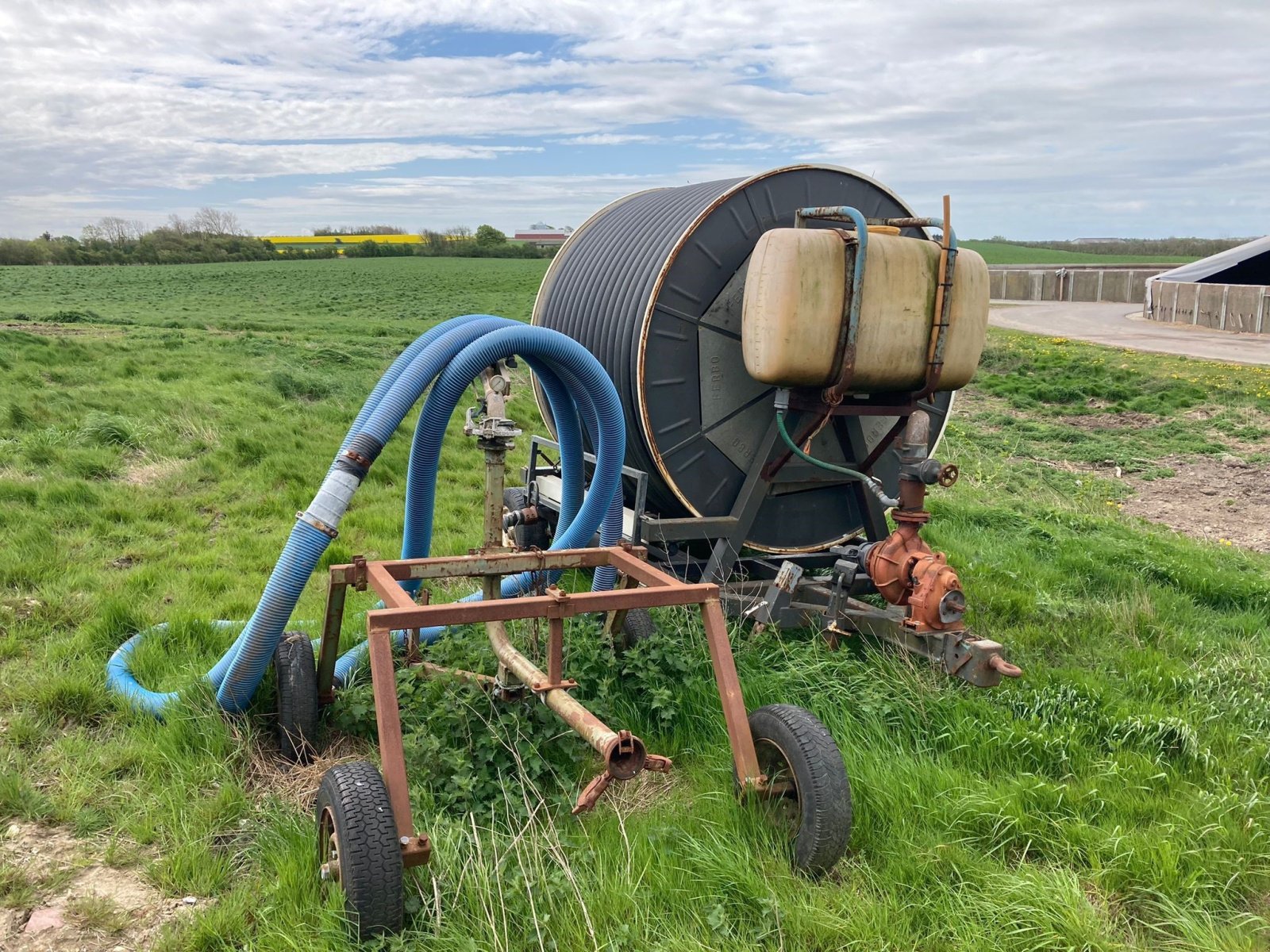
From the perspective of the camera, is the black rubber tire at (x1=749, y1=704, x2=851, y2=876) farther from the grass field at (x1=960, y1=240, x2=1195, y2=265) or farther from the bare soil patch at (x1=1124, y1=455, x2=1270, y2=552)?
the grass field at (x1=960, y1=240, x2=1195, y2=265)

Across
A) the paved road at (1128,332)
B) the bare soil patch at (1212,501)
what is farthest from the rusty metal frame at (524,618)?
the paved road at (1128,332)

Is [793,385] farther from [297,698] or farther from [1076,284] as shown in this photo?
[1076,284]

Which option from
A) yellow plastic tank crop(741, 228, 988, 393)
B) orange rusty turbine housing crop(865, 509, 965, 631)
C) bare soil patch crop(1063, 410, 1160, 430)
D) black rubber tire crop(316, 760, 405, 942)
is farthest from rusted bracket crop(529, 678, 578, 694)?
bare soil patch crop(1063, 410, 1160, 430)

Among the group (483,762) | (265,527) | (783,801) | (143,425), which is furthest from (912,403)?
(143,425)

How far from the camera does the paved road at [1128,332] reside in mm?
23603

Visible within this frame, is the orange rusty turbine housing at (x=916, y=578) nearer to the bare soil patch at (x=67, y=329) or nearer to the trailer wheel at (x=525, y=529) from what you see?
the trailer wheel at (x=525, y=529)

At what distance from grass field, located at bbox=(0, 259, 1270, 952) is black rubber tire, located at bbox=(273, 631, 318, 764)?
16 cm

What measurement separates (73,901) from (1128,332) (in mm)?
31841

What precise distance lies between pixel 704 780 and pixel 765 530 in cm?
236

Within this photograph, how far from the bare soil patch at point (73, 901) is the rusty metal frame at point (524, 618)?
0.86 metres

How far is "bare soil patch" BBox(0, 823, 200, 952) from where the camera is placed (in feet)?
9.71

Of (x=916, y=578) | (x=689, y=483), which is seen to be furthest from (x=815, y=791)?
(x=689, y=483)

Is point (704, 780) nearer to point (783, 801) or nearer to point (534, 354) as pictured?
point (783, 801)

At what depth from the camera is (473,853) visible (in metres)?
3.15
